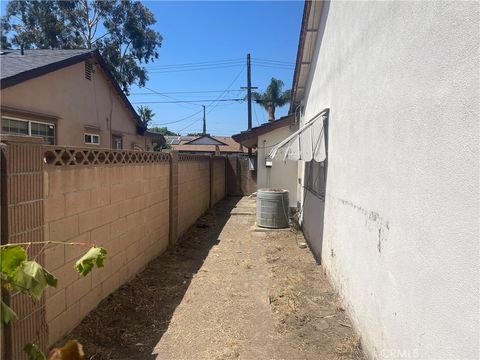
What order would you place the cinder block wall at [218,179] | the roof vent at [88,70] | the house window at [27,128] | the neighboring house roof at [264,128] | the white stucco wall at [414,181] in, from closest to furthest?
the white stucco wall at [414,181] → the house window at [27,128] → the roof vent at [88,70] → the neighboring house roof at [264,128] → the cinder block wall at [218,179]

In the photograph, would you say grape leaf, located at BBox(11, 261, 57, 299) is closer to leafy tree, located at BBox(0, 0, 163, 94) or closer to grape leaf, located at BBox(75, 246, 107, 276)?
grape leaf, located at BBox(75, 246, 107, 276)

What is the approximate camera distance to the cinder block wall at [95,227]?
317 cm

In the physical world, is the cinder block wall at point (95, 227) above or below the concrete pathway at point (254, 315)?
above

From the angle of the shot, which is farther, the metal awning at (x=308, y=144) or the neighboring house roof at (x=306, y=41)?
the neighboring house roof at (x=306, y=41)

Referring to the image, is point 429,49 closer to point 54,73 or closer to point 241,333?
point 241,333

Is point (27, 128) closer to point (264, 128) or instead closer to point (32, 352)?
point (264, 128)

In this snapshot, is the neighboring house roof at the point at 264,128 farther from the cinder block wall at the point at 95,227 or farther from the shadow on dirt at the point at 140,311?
the cinder block wall at the point at 95,227

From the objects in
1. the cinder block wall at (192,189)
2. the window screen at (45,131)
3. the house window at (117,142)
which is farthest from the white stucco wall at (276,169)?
the window screen at (45,131)

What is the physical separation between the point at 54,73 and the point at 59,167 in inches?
308

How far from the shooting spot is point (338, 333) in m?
3.72

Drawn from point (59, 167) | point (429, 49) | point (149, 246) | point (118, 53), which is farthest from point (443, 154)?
point (118, 53)

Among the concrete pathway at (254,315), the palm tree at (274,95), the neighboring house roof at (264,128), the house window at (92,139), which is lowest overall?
the concrete pathway at (254,315)

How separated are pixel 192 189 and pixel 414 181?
780 centimetres

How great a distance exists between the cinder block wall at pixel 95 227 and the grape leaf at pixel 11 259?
1872 mm
